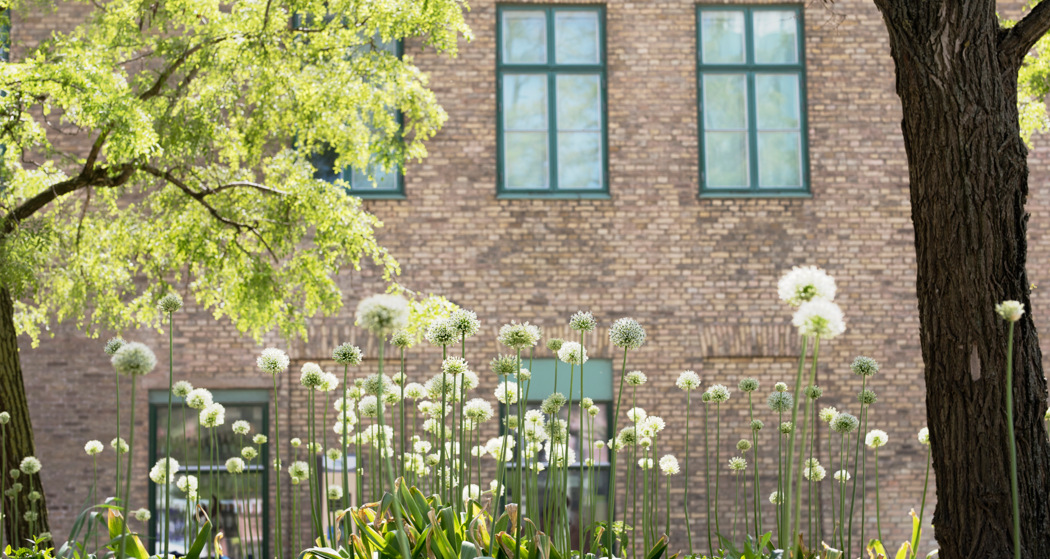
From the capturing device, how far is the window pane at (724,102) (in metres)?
12.1

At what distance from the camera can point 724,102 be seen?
12109 mm

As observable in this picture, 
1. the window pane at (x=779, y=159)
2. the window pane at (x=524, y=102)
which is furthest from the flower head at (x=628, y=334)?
the window pane at (x=779, y=159)

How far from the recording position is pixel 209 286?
8898 millimetres

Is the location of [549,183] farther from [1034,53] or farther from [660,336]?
[1034,53]

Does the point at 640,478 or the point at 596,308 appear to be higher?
the point at 596,308

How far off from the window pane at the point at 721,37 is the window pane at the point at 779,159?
96 centimetres

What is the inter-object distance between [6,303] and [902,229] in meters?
9.00

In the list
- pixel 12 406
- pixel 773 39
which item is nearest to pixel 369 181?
pixel 773 39

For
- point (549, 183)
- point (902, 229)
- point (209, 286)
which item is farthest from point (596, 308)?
point (209, 286)

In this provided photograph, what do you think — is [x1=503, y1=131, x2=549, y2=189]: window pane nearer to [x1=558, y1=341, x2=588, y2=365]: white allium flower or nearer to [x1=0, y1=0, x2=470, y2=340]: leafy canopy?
[x1=0, y1=0, x2=470, y2=340]: leafy canopy

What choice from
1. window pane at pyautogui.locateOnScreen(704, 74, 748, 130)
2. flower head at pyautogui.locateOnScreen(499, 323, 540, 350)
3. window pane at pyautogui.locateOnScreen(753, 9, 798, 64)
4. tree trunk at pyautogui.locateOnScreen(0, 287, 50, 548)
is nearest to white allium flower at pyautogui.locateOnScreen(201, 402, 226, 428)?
flower head at pyautogui.locateOnScreen(499, 323, 540, 350)

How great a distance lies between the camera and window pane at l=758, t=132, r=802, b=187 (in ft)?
39.4

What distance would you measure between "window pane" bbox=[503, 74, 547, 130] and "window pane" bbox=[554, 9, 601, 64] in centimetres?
40

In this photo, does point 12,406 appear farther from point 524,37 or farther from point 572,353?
point 524,37
